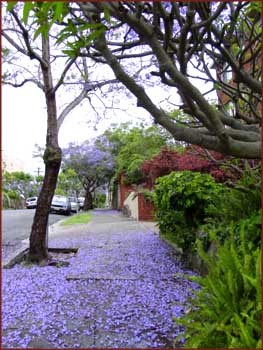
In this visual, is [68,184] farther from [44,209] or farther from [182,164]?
[44,209]

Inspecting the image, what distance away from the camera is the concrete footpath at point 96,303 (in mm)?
2891

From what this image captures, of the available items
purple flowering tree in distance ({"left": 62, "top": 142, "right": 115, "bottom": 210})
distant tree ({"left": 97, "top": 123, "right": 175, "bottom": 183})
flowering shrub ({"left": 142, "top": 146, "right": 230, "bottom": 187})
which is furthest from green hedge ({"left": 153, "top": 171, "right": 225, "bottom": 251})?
purple flowering tree in distance ({"left": 62, "top": 142, "right": 115, "bottom": 210})

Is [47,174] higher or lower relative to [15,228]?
higher

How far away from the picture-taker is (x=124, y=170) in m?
19.4

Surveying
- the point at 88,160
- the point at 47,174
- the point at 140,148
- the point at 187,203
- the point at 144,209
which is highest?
the point at 88,160

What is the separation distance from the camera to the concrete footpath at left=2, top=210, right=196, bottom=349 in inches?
114

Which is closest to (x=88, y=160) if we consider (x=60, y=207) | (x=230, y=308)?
(x=60, y=207)

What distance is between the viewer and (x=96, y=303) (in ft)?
12.3

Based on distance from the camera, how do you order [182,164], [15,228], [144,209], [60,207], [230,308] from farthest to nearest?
[60,207] < [144,209] < [15,228] < [182,164] < [230,308]

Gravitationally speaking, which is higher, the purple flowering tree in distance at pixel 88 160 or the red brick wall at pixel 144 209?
the purple flowering tree in distance at pixel 88 160

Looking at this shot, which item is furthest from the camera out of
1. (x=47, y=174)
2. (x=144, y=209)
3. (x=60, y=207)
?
(x=60, y=207)

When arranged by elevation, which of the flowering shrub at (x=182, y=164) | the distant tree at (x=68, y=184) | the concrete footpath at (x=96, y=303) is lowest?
the concrete footpath at (x=96, y=303)

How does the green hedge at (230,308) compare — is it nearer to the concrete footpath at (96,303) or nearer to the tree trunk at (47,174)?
the concrete footpath at (96,303)

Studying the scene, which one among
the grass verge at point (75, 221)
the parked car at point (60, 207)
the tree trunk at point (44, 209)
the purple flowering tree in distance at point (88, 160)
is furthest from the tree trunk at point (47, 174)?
the purple flowering tree in distance at point (88, 160)
